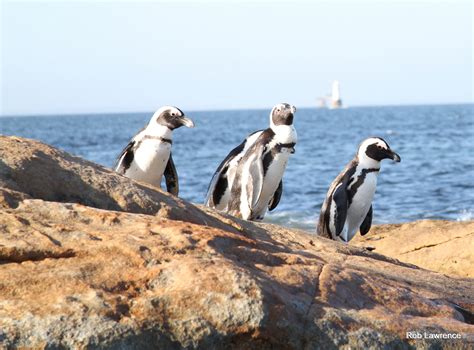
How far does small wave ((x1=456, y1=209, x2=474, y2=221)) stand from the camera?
1481 centimetres

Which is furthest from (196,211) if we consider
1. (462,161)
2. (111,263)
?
(462,161)

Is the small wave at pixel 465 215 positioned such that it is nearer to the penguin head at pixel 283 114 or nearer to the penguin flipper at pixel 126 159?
the penguin head at pixel 283 114

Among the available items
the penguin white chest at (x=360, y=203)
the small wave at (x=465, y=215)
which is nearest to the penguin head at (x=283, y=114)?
the penguin white chest at (x=360, y=203)

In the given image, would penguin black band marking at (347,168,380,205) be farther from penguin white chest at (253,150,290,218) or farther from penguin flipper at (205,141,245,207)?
penguin flipper at (205,141,245,207)

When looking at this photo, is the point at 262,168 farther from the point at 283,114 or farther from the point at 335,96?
the point at 335,96

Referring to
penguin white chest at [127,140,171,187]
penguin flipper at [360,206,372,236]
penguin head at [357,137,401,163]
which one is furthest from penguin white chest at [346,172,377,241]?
penguin white chest at [127,140,171,187]

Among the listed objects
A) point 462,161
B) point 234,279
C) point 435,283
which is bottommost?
point 462,161

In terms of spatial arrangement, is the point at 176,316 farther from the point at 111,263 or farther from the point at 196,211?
the point at 196,211

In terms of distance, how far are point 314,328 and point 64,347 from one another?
1028mm

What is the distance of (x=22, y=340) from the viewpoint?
332 centimetres

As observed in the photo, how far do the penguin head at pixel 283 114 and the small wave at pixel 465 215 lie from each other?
6034 mm

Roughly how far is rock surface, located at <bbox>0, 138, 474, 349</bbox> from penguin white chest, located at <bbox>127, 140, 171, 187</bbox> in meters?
4.84

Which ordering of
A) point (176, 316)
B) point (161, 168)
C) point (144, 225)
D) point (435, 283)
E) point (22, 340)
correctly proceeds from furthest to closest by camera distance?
point (161, 168) < point (435, 283) < point (144, 225) < point (176, 316) < point (22, 340)

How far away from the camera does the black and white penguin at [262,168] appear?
9445 millimetres
